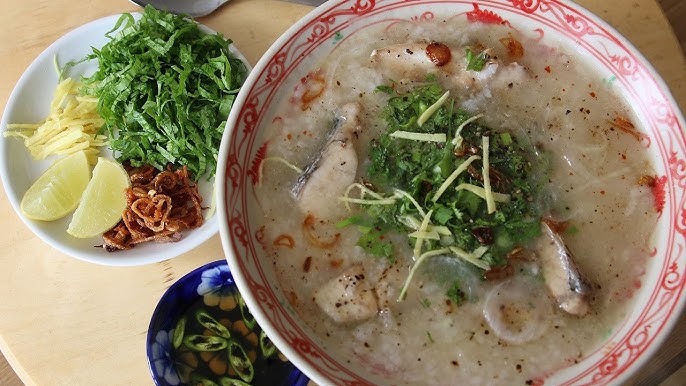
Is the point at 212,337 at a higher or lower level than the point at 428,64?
lower

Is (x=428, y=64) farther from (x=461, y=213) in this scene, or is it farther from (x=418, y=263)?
(x=418, y=263)

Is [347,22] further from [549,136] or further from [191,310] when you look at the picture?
[191,310]

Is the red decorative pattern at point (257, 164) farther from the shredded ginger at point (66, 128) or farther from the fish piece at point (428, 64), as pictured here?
the shredded ginger at point (66, 128)

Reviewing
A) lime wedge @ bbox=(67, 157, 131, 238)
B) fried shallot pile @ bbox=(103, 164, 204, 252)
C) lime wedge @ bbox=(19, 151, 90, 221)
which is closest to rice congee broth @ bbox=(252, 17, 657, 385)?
fried shallot pile @ bbox=(103, 164, 204, 252)

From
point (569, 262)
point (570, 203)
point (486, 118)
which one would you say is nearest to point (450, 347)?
point (569, 262)

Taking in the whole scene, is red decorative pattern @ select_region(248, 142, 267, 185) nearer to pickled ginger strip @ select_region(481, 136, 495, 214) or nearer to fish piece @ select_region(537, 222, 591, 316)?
pickled ginger strip @ select_region(481, 136, 495, 214)

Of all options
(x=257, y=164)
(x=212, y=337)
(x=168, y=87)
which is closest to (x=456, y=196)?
(x=257, y=164)
